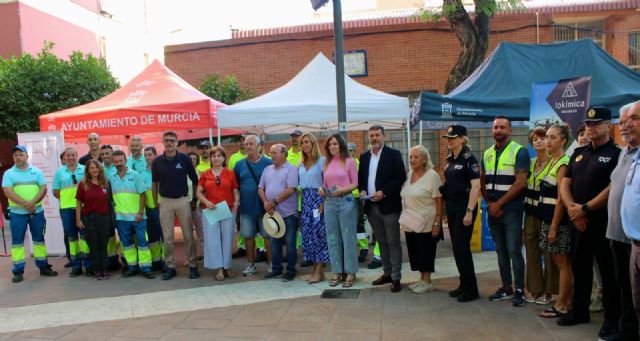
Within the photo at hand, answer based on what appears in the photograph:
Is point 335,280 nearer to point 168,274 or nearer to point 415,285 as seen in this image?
point 415,285

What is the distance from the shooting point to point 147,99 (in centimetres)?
947

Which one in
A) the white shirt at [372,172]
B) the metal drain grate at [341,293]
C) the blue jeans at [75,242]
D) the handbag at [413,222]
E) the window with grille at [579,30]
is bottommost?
the metal drain grate at [341,293]

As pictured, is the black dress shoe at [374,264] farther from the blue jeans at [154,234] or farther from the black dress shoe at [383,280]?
the blue jeans at [154,234]

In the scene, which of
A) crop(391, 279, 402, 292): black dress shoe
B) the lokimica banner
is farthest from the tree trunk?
crop(391, 279, 402, 292): black dress shoe

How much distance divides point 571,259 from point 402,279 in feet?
7.36

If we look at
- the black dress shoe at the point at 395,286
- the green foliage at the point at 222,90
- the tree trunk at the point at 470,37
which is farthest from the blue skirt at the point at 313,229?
the green foliage at the point at 222,90

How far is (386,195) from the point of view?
5.83 meters

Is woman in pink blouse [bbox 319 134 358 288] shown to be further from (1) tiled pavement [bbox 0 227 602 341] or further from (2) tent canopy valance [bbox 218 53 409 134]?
(2) tent canopy valance [bbox 218 53 409 134]

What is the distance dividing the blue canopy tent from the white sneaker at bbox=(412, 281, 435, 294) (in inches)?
99.8

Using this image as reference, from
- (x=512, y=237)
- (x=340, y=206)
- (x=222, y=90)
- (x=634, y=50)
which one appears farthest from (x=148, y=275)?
(x=634, y=50)

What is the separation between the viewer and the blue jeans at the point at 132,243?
701 cm

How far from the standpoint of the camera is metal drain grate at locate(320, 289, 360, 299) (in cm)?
574

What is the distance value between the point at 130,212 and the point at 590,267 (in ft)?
18.3

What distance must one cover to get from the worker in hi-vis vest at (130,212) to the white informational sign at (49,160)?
221 centimetres
